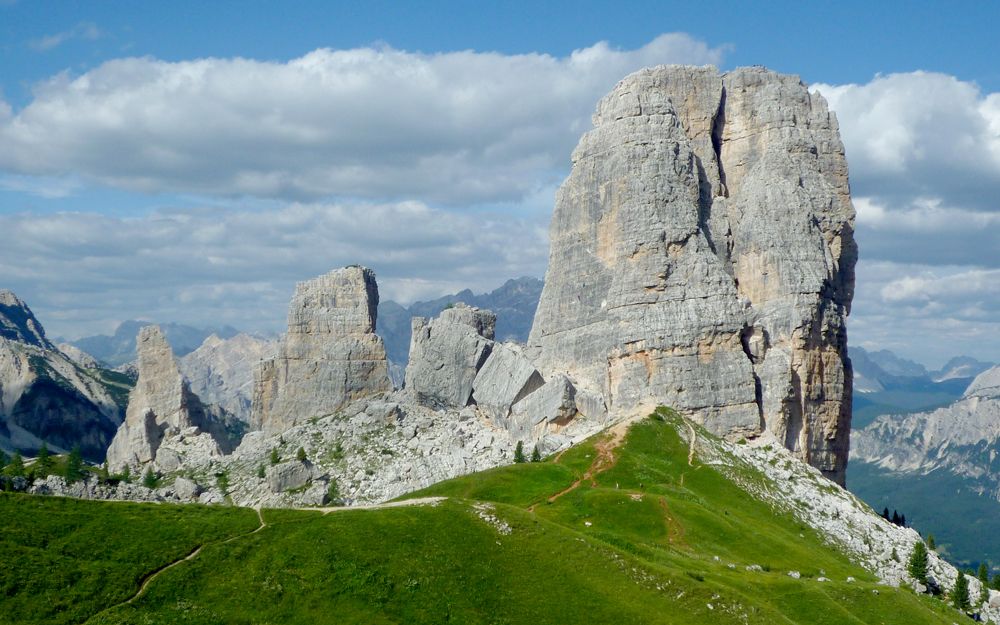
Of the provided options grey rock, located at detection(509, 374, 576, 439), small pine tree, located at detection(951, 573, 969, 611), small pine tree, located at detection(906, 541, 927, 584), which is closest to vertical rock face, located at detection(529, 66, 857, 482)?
grey rock, located at detection(509, 374, 576, 439)

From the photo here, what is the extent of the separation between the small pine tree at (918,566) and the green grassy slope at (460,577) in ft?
54.3

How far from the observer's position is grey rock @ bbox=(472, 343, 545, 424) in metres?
158

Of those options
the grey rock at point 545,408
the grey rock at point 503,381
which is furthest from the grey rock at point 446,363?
the grey rock at point 545,408

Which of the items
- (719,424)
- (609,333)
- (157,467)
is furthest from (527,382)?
(157,467)

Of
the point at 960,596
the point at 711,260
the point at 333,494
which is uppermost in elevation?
the point at 711,260

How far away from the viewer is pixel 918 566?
111m

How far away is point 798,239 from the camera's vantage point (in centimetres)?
15862

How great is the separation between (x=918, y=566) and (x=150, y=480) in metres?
117

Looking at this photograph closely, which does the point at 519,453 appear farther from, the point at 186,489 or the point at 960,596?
the point at 960,596

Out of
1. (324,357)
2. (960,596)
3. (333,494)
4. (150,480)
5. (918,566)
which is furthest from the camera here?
(324,357)

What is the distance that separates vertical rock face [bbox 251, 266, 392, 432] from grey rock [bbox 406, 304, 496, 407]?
9.36 meters

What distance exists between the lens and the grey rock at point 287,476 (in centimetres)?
14488

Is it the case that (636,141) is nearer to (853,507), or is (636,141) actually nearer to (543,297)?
(543,297)

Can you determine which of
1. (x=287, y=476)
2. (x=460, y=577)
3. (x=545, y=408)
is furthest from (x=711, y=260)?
(x=460, y=577)
